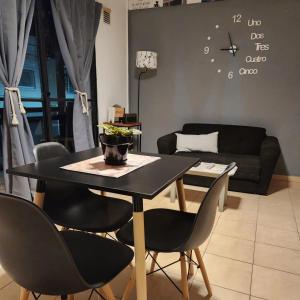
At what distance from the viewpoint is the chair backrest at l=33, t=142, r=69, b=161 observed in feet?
5.35

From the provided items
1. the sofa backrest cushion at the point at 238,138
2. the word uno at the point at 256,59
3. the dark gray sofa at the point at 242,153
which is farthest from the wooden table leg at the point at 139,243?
the word uno at the point at 256,59

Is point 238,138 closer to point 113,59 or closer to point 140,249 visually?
point 113,59

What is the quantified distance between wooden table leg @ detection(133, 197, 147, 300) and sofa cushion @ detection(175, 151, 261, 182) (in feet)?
7.57

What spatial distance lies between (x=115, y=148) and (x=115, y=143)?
1.1 inches

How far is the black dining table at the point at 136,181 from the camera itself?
3.52 feet

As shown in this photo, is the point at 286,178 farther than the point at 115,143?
Yes

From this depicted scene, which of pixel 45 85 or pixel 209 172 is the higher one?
pixel 45 85

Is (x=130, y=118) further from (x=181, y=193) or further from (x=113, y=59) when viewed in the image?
(x=181, y=193)

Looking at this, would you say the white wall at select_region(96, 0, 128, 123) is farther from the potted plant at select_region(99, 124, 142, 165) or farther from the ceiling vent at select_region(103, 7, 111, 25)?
the potted plant at select_region(99, 124, 142, 165)

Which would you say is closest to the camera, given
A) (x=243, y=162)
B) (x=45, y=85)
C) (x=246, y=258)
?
(x=246, y=258)

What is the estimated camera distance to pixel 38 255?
0.88 metres

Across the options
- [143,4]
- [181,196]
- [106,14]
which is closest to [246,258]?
[181,196]

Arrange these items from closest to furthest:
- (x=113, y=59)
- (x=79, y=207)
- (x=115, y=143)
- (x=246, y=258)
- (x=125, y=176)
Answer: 1. (x=125, y=176)
2. (x=115, y=143)
3. (x=79, y=207)
4. (x=246, y=258)
5. (x=113, y=59)

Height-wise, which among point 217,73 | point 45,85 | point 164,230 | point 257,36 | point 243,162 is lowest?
point 243,162
